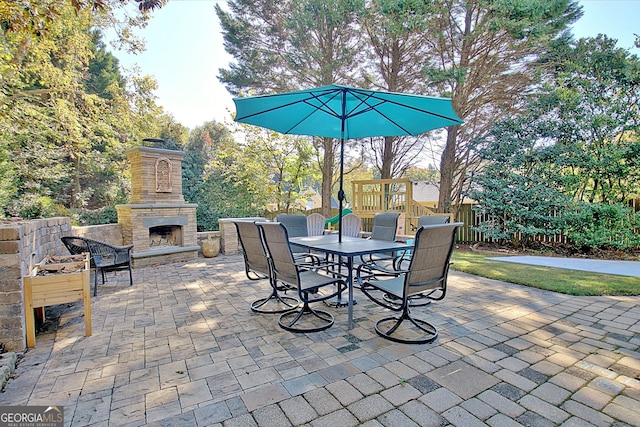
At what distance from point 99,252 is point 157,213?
6.06 feet

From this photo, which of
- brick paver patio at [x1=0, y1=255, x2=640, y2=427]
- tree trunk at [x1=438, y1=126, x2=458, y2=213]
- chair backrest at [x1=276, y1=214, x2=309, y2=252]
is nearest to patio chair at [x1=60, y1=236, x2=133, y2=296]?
brick paver patio at [x1=0, y1=255, x2=640, y2=427]

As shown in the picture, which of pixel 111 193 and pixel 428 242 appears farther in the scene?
pixel 111 193

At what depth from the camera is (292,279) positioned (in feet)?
9.08

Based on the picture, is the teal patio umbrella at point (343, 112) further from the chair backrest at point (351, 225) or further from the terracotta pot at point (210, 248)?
the terracotta pot at point (210, 248)

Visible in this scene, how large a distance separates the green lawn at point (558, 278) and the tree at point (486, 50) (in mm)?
4165

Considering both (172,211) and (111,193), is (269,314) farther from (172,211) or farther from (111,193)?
(111,193)

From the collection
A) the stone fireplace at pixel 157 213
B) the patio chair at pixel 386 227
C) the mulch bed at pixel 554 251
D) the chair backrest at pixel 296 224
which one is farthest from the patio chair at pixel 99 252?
the mulch bed at pixel 554 251

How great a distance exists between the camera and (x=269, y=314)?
326 centimetres

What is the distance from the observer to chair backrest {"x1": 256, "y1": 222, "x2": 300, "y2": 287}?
267 centimetres

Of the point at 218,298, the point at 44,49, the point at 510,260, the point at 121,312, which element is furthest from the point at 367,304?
the point at 44,49

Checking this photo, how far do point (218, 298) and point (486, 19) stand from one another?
346 inches

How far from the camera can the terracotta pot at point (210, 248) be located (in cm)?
674

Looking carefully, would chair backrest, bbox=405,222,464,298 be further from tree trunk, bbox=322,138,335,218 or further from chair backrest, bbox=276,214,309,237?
tree trunk, bbox=322,138,335,218

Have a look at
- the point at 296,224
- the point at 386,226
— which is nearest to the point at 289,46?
the point at 296,224
